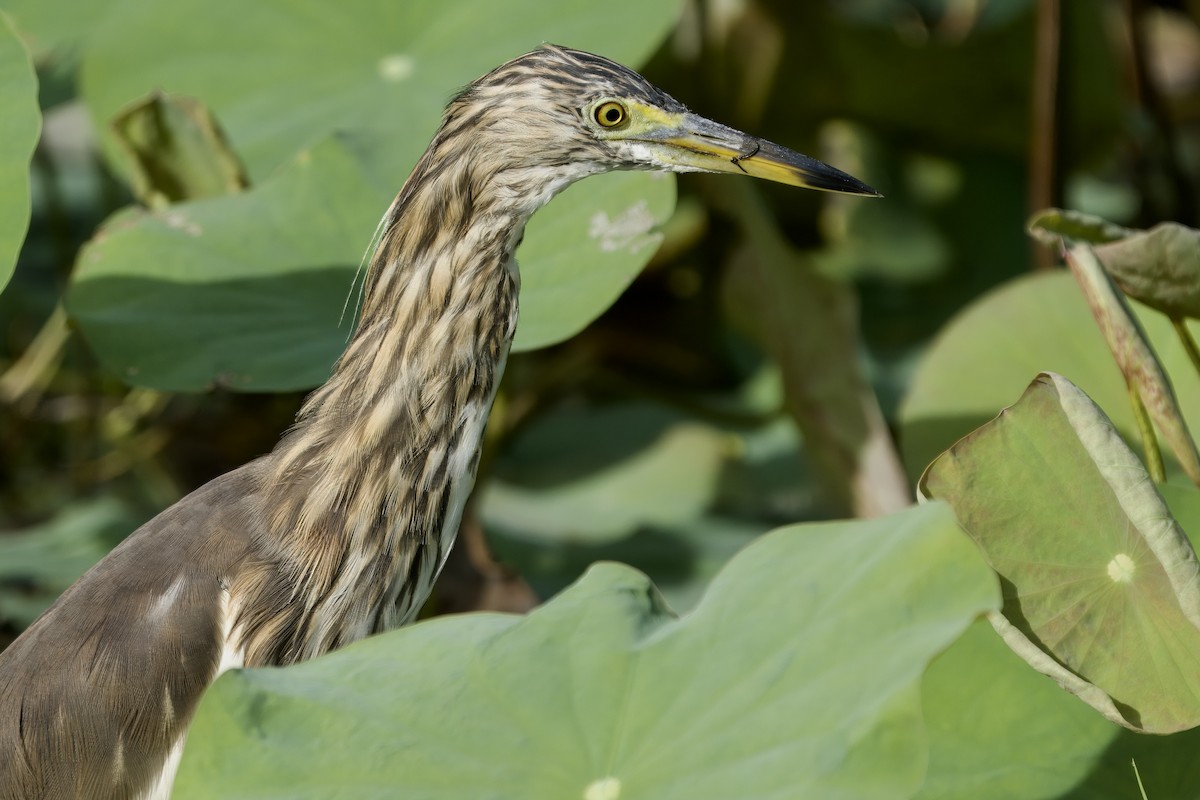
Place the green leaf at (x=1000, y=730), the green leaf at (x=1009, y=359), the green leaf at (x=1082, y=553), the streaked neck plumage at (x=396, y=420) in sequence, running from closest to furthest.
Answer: the green leaf at (x=1082, y=553), the green leaf at (x=1000, y=730), the streaked neck plumage at (x=396, y=420), the green leaf at (x=1009, y=359)

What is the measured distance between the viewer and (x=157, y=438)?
305cm

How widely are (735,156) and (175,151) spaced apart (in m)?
0.93

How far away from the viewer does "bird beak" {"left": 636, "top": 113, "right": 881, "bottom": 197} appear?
1.58 meters

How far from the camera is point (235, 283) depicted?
1958mm

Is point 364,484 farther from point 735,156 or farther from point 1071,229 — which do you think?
point 1071,229

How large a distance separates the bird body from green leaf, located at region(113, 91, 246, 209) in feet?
1.94

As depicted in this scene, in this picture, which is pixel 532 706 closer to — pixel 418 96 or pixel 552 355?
pixel 418 96

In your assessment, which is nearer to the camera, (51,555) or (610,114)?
(610,114)

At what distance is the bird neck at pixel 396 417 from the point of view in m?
1.56

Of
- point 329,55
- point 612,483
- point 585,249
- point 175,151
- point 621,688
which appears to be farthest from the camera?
point 612,483

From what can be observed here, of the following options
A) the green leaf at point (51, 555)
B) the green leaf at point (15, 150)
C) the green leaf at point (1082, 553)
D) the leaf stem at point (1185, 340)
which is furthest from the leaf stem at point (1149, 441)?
the green leaf at point (51, 555)

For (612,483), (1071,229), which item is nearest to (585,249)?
(1071,229)

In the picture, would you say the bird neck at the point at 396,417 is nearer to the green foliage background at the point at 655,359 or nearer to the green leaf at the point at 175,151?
the green foliage background at the point at 655,359

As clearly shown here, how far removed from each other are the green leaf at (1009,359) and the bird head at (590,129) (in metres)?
0.56
